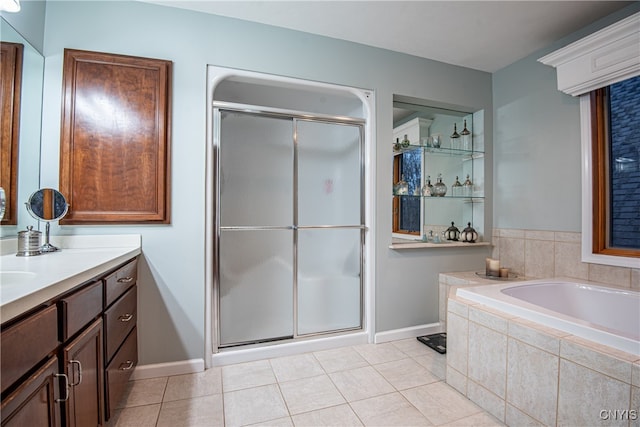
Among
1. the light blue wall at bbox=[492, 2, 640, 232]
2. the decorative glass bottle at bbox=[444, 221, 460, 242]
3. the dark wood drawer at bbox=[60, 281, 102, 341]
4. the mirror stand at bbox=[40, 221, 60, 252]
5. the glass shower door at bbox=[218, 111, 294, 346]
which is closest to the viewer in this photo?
the dark wood drawer at bbox=[60, 281, 102, 341]

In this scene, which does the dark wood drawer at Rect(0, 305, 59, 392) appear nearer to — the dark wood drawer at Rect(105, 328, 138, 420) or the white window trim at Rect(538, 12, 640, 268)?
the dark wood drawer at Rect(105, 328, 138, 420)

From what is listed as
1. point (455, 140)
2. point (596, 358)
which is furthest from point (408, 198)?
point (596, 358)

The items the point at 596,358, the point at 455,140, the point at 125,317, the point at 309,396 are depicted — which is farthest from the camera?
the point at 455,140

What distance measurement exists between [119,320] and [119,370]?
25cm

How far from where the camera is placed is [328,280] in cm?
258

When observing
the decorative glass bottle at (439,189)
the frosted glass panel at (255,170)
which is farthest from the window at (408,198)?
the frosted glass panel at (255,170)

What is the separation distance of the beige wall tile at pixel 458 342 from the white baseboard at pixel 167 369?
1.67 m

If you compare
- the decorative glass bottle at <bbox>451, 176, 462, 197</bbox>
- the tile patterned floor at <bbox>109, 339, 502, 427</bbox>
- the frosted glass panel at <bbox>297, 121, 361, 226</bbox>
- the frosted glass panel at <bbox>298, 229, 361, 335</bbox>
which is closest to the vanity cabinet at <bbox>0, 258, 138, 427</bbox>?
the tile patterned floor at <bbox>109, 339, 502, 427</bbox>

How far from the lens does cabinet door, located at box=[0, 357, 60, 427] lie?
71cm

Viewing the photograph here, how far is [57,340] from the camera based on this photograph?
37.1 inches

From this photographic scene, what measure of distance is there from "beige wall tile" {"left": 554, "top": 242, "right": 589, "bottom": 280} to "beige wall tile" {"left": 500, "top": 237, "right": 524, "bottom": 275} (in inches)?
11.7

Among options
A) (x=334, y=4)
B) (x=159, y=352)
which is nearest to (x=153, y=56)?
(x=334, y=4)

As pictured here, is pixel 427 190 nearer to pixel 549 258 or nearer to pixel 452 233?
pixel 452 233

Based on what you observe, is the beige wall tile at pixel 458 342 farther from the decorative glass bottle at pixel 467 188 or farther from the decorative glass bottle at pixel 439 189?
the decorative glass bottle at pixel 467 188
